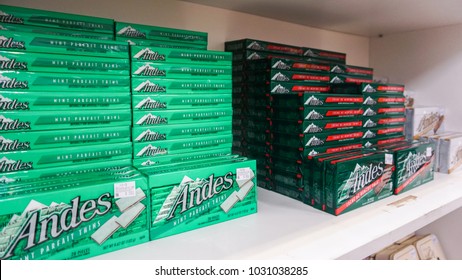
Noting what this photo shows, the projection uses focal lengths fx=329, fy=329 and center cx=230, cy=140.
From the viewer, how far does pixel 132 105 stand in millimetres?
835

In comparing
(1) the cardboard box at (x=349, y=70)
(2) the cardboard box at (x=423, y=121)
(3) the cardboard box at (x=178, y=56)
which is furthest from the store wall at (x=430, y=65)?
(3) the cardboard box at (x=178, y=56)

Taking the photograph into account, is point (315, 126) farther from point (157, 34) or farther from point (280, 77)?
point (157, 34)

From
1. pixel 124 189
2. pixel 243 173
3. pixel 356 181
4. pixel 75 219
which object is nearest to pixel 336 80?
pixel 356 181

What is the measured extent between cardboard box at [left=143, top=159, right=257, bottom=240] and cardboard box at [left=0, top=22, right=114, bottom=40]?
15.5 inches

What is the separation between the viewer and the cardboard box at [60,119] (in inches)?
27.2

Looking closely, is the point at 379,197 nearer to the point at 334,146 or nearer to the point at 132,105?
the point at 334,146

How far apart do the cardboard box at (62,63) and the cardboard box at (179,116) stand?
116mm

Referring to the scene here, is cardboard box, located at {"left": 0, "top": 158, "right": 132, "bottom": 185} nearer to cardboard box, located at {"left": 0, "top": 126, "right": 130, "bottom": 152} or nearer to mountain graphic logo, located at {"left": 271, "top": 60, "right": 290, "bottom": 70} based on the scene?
cardboard box, located at {"left": 0, "top": 126, "right": 130, "bottom": 152}

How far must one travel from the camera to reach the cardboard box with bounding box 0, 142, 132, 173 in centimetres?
70

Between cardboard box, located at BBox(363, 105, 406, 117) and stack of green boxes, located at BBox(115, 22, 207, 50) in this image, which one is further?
cardboard box, located at BBox(363, 105, 406, 117)

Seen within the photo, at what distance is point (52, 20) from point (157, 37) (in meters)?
0.27

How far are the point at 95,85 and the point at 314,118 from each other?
606 millimetres

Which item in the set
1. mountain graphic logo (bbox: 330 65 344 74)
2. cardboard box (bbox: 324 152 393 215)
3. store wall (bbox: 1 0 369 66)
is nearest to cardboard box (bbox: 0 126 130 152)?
store wall (bbox: 1 0 369 66)

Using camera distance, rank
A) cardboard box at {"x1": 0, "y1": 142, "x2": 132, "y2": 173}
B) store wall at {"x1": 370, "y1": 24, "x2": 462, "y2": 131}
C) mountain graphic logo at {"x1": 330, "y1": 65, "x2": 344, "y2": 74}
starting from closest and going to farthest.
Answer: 1. cardboard box at {"x1": 0, "y1": 142, "x2": 132, "y2": 173}
2. mountain graphic logo at {"x1": 330, "y1": 65, "x2": 344, "y2": 74}
3. store wall at {"x1": 370, "y1": 24, "x2": 462, "y2": 131}
